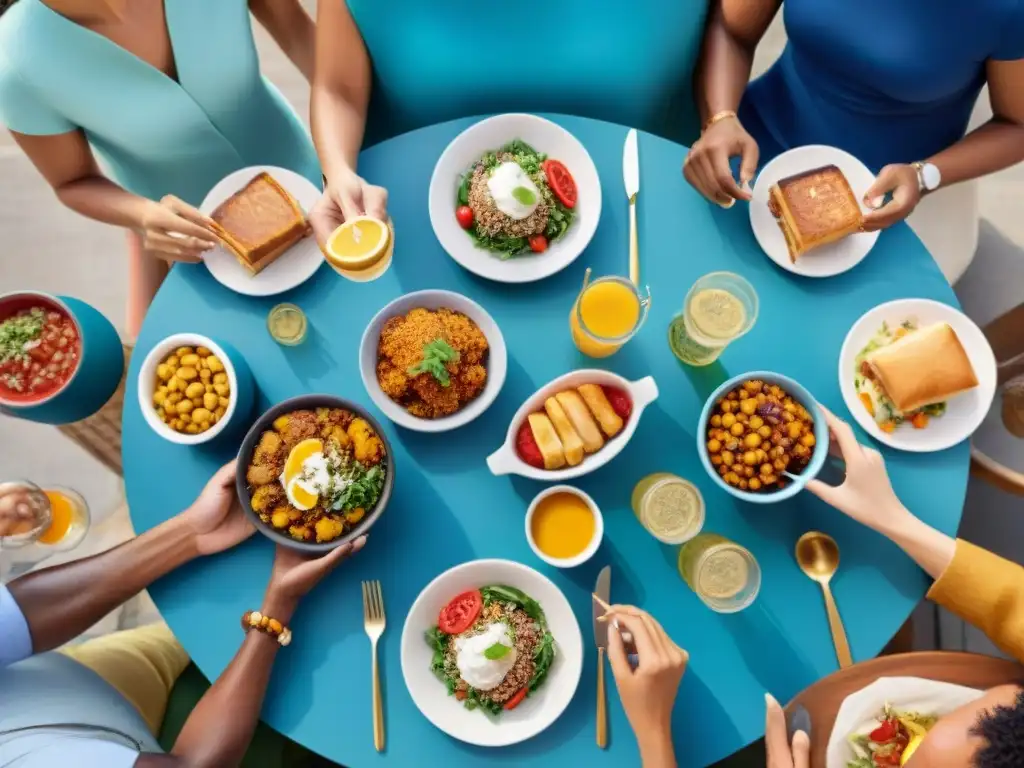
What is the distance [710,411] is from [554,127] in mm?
794

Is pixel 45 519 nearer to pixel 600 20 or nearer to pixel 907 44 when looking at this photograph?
pixel 600 20

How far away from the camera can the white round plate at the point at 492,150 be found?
1619 millimetres

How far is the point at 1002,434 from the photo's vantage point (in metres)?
1.98

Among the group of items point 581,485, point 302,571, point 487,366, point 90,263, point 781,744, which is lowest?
point 781,744

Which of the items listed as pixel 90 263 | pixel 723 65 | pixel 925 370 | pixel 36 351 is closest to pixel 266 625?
pixel 36 351

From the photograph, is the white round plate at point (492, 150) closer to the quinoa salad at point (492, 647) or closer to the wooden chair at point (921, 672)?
the quinoa salad at point (492, 647)

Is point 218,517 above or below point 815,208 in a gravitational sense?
below

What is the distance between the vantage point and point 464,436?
158cm

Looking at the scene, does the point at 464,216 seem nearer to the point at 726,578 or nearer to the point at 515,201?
the point at 515,201

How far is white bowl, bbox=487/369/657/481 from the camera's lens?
4.66 ft

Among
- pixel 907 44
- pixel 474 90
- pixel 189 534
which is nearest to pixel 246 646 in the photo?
pixel 189 534

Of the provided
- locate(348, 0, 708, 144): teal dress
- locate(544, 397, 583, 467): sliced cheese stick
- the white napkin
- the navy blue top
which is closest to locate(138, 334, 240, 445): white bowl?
locate(544, 397, 583, 467): sliced cheese stick

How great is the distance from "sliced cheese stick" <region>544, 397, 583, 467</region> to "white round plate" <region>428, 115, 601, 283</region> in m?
0.35

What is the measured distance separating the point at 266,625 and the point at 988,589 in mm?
1548
